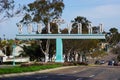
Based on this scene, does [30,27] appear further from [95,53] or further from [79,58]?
[95,53]

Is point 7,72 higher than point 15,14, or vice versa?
point 15,14

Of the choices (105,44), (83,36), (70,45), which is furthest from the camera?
(105,44)

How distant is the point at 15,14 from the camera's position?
3069 cm

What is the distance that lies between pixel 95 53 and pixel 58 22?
5069 centimetres

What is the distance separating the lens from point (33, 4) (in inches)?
2985

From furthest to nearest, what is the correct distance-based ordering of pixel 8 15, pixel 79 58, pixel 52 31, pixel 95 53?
pixel 95 53
pixel 79 58
pixel 52 31
pixel 8 15

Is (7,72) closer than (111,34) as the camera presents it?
Yes

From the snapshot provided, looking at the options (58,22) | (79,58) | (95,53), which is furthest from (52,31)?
(95,53)

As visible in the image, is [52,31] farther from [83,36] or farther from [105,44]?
[105,44]

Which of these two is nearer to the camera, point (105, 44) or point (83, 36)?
point (83, 36)

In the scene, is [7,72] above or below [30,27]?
below

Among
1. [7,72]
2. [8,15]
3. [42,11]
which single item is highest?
[42,11]

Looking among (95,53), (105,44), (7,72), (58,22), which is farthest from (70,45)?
(105,44)

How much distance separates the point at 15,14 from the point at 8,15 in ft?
2.15
